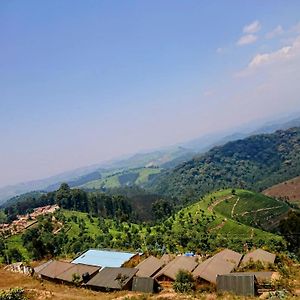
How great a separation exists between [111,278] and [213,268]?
11.7 m

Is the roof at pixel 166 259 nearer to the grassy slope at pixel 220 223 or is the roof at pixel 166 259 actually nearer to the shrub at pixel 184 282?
the shrub at pixel 184 282

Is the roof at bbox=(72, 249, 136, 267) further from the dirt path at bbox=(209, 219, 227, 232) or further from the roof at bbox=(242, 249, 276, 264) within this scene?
the dirt path at bbox=(209, 219, 227, 232)

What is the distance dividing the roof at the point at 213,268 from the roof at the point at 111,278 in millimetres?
7488

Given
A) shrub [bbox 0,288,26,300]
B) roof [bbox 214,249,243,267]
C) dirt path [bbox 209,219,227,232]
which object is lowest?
dirt path [bbox 209,219,227,232]

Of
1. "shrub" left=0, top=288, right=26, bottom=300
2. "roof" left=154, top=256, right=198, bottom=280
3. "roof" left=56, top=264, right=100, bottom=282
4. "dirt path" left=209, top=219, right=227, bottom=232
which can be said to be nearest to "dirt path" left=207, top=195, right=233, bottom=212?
"dirt path" left=209, top=219, right=227, bottom=232

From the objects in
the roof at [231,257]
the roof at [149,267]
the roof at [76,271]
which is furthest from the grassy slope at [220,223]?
the roof at [76,271]

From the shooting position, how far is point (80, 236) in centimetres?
10488

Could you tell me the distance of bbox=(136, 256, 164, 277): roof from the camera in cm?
4338

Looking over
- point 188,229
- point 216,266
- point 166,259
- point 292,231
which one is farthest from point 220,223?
point 216,266

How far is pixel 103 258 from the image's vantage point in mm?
59594

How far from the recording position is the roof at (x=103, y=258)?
5588cm

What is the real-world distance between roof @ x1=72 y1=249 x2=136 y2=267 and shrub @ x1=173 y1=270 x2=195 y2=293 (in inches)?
686

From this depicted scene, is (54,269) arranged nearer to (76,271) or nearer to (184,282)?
(76,271)

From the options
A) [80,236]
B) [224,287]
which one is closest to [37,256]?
[80,236]
